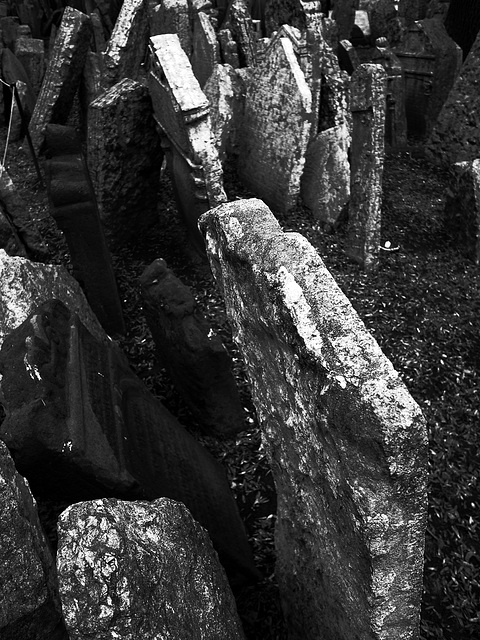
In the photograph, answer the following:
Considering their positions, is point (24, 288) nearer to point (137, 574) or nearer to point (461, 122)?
point (137, 574)

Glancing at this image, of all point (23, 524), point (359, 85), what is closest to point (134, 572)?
point (23, 524)

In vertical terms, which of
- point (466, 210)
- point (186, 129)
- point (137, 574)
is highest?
point (186, 129)

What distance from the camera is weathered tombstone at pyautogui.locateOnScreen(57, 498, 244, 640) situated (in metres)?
1.02

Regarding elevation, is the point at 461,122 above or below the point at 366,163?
below

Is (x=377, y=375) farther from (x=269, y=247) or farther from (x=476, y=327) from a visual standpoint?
(x=476, y=327)

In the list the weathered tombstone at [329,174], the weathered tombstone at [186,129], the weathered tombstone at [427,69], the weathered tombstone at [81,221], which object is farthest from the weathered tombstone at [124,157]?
the weathered tombstone at [427,69]

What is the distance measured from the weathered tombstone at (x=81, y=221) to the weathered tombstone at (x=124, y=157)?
2.70ft

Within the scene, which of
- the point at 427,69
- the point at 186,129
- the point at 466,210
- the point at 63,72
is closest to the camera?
the point at 186,129

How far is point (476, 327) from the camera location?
3789 mm

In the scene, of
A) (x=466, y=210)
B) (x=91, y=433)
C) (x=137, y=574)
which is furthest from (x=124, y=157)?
(x=137, y=574)

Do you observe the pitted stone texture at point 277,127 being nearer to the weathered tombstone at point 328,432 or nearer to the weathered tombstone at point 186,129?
the weathered tombstone at point 186,129

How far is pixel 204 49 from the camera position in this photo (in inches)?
240

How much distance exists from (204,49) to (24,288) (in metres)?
4.56

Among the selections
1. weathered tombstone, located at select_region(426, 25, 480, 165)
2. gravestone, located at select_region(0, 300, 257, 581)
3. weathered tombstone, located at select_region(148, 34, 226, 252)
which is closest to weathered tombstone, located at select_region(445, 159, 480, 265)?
weathered tombstone, located at select_region(426, 25, 480, 165)
